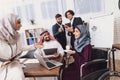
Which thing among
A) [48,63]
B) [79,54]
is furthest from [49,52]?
[79,54]

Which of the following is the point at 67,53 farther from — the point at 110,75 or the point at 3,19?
the point at 3,19

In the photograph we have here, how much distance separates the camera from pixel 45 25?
4711 millimetres

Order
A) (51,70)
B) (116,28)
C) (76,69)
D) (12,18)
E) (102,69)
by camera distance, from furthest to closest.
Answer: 1. (116,28)
2. (76,69)
3. (102,69)
4. (12,18)
5. (51,70)

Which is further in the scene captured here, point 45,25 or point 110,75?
point 45,25

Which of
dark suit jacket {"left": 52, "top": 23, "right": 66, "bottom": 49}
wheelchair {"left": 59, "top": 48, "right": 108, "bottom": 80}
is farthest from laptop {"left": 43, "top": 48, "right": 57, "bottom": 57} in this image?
dark suit jacket {"left": 52, "top": 23, "right": 66, "bottom": 49}

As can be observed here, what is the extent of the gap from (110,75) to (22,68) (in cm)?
89

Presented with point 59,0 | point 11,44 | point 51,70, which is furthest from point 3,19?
point 59,0

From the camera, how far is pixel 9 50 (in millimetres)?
1886

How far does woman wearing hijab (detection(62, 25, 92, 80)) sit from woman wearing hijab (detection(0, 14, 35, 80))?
Answer: 647 millimetres

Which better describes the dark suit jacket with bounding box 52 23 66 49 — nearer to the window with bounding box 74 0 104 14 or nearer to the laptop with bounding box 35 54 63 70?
the window with bounding box 74 0 104 14

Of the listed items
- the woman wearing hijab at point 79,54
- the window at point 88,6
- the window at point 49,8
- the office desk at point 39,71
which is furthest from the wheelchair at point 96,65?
the window at point 49,8

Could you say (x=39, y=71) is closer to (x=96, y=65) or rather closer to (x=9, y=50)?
(x=9, y=50)

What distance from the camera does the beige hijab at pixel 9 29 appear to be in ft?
6.10

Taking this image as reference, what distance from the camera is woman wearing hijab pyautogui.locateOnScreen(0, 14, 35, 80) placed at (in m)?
1.84
